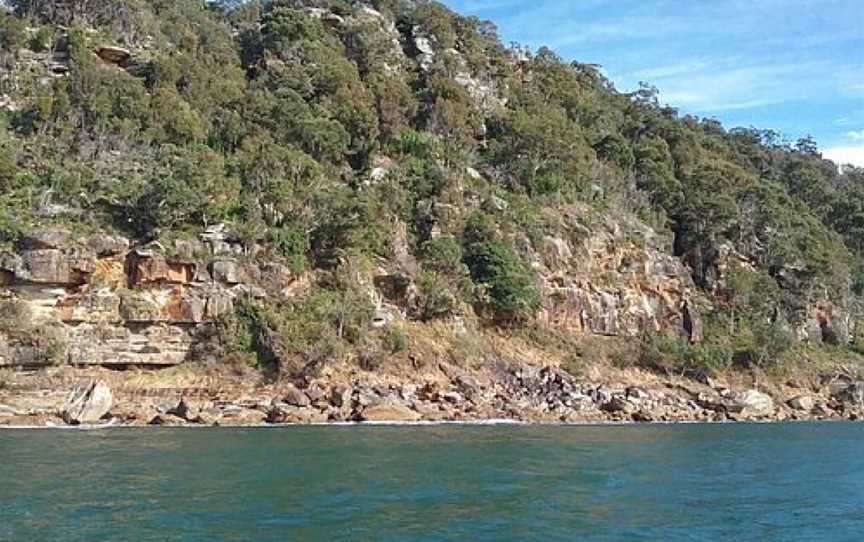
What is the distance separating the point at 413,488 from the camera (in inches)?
1002

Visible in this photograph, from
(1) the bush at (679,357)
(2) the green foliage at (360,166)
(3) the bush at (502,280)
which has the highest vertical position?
(2) the green foliage at (360,166)

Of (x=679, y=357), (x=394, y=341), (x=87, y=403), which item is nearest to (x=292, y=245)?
(x=394, y=341)

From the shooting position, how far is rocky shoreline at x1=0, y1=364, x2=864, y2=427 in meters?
48.5

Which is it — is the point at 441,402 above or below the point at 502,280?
below

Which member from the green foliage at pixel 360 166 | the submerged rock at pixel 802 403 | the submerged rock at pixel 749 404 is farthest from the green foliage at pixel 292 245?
the submerged rock at pixel 802 403

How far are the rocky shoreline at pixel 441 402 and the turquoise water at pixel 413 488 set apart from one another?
683cm

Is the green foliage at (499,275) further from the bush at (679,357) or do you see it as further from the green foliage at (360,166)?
the bush at (679,357)

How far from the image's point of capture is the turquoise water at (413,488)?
65.5ft

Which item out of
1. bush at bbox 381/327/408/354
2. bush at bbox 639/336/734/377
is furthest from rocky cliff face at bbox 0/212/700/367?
bush at bbox 639/336/734/377

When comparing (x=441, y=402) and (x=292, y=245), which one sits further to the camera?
(x=292, y=245)

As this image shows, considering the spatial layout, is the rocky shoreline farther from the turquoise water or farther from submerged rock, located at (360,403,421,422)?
the turquoise water

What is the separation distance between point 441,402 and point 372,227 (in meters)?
14.9

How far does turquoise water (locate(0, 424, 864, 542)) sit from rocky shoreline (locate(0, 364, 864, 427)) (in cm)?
683

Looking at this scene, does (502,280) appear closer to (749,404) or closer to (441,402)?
(441,402)
